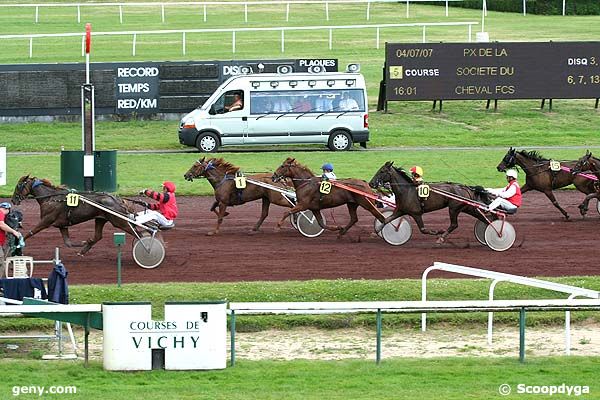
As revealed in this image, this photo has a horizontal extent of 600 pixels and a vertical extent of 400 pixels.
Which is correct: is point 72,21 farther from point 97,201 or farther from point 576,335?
point 576,335

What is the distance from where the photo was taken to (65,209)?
20406mm

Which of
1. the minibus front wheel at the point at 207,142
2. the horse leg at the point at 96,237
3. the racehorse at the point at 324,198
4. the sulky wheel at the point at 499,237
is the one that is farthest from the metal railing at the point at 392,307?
the minibus front wheel at the point at 207,142

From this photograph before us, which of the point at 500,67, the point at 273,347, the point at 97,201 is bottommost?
the point at 273,347

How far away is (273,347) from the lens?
1617 cm

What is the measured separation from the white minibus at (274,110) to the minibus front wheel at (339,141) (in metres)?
0.24

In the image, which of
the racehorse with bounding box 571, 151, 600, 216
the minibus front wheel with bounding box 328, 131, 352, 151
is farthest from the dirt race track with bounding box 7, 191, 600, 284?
the minibus front wheel with bounding box 328, 131, 352, 151

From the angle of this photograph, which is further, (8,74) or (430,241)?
(8,74)

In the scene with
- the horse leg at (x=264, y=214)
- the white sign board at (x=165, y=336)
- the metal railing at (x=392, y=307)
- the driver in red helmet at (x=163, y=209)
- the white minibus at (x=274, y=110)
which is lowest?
the white sign board at (x=165, y=336)

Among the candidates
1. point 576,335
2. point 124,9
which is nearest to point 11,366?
point 576,335

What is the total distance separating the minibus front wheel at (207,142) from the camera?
3319 centimetres

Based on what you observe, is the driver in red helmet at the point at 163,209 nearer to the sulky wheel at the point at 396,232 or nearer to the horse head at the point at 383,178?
the horse head at the point at 383,178

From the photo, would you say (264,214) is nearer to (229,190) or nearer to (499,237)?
(229,190)

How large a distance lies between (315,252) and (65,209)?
400cm

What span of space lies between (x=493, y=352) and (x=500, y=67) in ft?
75.0
